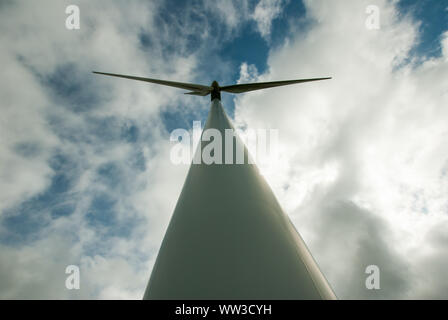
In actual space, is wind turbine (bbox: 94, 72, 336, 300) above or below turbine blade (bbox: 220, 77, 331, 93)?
below

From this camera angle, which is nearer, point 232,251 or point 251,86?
point 232,251

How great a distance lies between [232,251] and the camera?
4418 mm

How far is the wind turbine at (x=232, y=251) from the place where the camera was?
3.96 meters

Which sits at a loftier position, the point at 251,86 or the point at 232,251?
the point at 251,86

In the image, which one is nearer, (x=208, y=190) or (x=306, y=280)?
(x=306, y=280)

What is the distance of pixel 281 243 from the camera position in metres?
4.77

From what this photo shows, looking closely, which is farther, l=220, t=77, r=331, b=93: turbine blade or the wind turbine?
l=220, t=77, r=331, b=93: turbine blade

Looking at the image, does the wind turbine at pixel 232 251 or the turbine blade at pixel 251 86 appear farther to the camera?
the turbine blade at pixel 251 86

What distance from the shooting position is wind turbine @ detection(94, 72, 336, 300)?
3963 mm

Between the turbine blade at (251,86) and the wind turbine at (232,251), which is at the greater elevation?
the turbine blade at (251,86)
